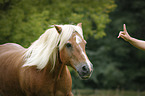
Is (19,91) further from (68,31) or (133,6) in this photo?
(133,6)

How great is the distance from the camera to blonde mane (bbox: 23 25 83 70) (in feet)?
11.4

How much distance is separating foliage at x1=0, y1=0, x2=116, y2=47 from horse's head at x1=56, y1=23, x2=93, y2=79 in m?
4.92

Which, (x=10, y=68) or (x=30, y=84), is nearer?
(x=30, y=84)

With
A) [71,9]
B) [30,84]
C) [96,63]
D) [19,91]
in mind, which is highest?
[71,9]

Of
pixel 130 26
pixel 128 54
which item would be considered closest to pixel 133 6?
pixel 130 26

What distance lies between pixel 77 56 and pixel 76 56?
0.02m

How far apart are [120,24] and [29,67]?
19.4 m

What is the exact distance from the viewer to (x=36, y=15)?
9.41 meters

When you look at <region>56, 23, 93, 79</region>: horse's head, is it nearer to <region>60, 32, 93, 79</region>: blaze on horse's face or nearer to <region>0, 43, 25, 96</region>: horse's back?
<region>60, 32, 93, 79</region>: blaze on horse's face

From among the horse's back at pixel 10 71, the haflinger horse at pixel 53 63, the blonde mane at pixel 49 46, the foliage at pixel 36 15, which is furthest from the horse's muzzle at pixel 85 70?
the foliage at pixel 36 15

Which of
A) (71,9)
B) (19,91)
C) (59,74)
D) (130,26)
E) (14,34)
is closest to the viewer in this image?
(59,74)

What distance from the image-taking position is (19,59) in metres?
4.32

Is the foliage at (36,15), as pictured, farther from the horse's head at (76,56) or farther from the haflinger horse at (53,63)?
the horse's head at (76,56)

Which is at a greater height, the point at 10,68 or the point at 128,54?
the point at 10,68
